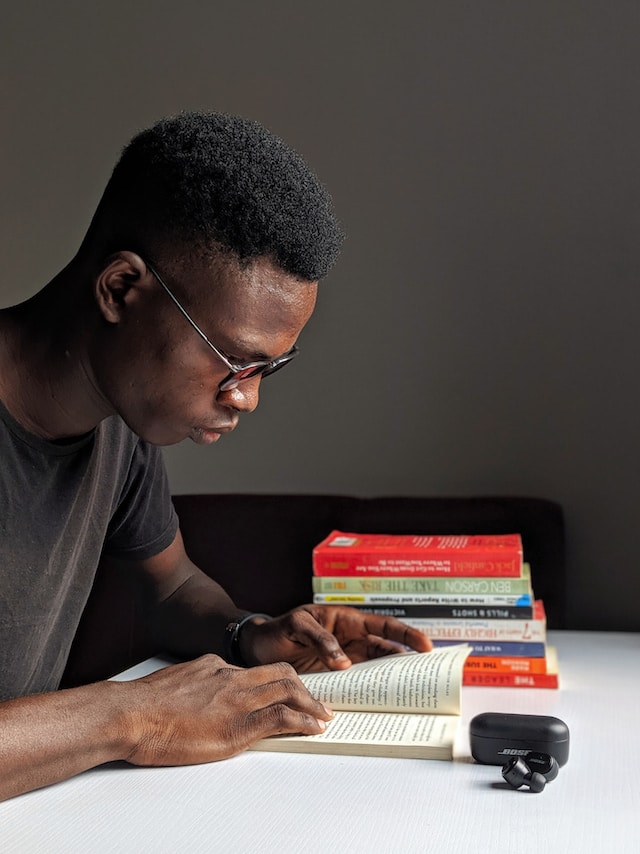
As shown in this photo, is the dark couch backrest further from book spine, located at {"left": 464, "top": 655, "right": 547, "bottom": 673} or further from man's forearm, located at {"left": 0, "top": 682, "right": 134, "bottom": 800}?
man's forearm, located at {"left": 0, "top": 682, "right": 134, "bottom": 800}

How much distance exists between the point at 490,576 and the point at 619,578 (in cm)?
50

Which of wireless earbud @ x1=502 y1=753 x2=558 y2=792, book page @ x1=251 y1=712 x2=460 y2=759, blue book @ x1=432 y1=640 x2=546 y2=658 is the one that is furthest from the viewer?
blue book @ x1=432 y1=640 x2=546 y2=658

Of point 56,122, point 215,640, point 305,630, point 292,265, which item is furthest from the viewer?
point 56,122

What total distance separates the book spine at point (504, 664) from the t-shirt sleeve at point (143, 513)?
1.66ft

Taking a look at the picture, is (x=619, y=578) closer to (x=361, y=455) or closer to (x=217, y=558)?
(x=361, y=455)

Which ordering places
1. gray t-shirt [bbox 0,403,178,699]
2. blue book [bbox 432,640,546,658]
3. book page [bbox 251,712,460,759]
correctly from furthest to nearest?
blue book [bbox 432,640,546,658] → gray t-shirt [bbox 0,403,178,699] → book page [bbox 251,712,460,759]

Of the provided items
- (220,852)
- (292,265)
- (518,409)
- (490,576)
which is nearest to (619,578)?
(518,409)

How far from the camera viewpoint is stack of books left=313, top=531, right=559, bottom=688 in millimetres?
1462

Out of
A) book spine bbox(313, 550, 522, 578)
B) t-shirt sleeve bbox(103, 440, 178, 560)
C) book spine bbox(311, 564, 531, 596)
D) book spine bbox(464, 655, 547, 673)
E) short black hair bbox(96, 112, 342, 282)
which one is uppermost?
short black hair bbox(96, 112, 342, 282)

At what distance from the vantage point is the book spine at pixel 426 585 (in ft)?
4.92

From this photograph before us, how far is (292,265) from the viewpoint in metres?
1.06

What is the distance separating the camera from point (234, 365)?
42.7 inches

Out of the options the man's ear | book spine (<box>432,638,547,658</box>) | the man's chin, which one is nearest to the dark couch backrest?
book spine (<box>432,638,547,658</box>)

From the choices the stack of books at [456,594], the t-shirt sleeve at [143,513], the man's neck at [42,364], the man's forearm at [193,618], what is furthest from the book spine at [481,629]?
the man's neck at [42,364]
